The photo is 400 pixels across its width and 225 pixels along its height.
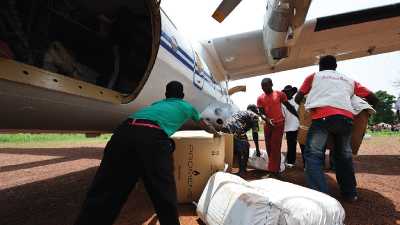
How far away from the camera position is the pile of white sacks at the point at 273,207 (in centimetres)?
241

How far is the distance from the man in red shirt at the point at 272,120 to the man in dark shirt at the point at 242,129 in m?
0.29

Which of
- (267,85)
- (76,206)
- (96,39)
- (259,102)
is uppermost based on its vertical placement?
(96,39)

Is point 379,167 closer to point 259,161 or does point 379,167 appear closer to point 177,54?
point 259,161

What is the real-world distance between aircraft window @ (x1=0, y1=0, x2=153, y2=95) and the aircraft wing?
3820mm

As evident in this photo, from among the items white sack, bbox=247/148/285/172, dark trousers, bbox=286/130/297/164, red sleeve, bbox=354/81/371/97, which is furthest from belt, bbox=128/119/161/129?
dark trousers, bbox=286/130/297/164

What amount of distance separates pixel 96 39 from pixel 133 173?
7.36 ft

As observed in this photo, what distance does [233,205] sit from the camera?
2613mm

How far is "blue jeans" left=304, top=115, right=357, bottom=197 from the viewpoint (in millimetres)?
3768

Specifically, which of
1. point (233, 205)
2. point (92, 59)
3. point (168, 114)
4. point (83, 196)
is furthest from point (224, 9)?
point (83, 196)

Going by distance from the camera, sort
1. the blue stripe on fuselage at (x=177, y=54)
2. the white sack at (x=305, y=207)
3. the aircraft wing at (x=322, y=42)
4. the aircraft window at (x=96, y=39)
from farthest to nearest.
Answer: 1. the aircraft wing at (x=322, y=42)
2. the blue stripe on fuselage at (x=177, y=54)
3. the aircraft window at (x=96, y=39)
4. the white sack at (x=305, y=207)

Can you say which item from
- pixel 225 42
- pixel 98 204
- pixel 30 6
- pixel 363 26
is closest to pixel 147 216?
pixel 98 204

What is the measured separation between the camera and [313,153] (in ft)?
12.6

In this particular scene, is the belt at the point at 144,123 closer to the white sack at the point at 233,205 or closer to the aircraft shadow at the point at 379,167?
the white sack at the point at 233,205

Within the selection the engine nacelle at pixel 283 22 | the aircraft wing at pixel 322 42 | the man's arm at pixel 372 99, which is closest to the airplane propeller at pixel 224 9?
the engine nacelle at pixel 283 22
